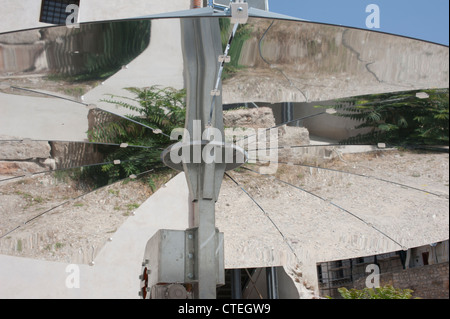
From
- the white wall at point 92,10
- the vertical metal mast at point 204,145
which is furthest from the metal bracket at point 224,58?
the white wall at point 92,10

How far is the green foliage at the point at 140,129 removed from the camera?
4.31m

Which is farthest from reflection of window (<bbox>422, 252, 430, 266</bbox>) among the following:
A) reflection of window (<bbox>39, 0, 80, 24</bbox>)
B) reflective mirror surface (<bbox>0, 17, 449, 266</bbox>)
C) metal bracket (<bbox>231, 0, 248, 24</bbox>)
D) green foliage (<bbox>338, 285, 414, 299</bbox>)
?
metal bracket (<bbox>231, 0, 248, 24</bbox>)

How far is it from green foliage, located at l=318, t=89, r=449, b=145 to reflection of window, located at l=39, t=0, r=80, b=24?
18.5 ft

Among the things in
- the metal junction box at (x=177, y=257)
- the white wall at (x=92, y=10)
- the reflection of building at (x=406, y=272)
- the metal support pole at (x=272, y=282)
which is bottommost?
the metal junction box at (x=177, y=257)

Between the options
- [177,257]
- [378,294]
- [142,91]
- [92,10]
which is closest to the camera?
[177,257]

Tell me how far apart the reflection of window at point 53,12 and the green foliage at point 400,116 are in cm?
565

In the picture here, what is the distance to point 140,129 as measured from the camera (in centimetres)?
462

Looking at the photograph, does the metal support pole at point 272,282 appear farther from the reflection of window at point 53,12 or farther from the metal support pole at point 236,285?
the reflection of window at point 53,12

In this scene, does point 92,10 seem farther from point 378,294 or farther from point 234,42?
point 378,294

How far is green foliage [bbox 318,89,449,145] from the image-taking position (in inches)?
177

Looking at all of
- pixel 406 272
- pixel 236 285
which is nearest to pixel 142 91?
pixel 236 285

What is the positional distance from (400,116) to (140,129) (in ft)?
7.40

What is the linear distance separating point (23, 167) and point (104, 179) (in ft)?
2.41
